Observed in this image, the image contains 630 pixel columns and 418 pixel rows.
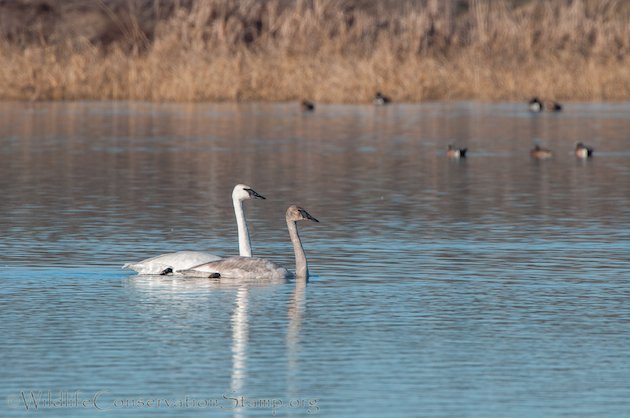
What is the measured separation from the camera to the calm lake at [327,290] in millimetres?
9078

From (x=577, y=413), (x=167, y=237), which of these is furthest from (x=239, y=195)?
(x=577, y=413)

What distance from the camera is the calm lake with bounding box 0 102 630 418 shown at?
29.8ft

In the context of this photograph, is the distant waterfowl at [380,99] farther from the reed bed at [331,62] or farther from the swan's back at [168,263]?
the swan's back at [168,263]

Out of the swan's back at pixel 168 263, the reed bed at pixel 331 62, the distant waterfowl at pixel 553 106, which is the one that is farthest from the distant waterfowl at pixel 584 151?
the swan's back at pixel 168 263

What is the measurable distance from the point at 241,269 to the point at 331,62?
2838 centimetres

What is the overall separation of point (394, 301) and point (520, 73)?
32323mm

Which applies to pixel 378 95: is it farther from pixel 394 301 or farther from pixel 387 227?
pixel 394 301

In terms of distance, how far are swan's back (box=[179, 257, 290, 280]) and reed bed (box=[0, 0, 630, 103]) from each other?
2773 centimetres

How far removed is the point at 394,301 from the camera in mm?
12273

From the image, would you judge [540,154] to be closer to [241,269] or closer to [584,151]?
[584,151]

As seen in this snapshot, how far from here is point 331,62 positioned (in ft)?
135

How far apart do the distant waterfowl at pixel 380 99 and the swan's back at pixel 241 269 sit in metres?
28.3

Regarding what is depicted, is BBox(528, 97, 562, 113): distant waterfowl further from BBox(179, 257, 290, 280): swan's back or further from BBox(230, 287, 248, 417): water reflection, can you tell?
BBox(230, 287, 248, 417): water reflection

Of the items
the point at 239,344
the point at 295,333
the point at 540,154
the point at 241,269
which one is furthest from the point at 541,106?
the point at 239,344
